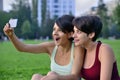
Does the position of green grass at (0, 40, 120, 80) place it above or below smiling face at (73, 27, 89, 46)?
below

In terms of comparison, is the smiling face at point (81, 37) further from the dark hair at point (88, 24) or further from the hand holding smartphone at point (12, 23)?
the hand holding smartphone at point (12, 23)

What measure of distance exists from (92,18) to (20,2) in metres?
65.8

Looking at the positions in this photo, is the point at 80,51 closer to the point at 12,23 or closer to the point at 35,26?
the point at 12,23

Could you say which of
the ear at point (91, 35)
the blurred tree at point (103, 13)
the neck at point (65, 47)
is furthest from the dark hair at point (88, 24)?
the blurred tree at point (103, 13)

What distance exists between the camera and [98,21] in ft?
9.78

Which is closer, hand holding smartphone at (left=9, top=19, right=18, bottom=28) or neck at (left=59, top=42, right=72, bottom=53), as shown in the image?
hand holding smartphone at (left=9, top=19, right=18, bottom=28)

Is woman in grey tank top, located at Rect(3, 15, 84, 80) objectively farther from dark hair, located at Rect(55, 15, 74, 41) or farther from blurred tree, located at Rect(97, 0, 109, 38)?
blurred tree, located at Rect(97, 0, 109, 38)

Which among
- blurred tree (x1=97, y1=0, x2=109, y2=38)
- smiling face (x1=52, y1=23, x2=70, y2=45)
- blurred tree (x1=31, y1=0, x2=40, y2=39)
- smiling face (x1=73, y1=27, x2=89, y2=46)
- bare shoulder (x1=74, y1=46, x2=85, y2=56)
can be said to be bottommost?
blurred tree (x1=31, y1=0, x2=40, y2=39)

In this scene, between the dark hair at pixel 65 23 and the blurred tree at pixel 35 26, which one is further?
the blurred tree at pixel 35 26

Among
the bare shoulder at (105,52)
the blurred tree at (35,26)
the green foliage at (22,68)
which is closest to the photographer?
the bare shoulder at (105,52)

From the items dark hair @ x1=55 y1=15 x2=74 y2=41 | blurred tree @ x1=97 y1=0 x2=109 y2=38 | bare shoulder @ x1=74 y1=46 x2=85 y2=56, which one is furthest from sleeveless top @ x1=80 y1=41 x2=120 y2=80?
blurred tree @ x1=97 y1=0 x2=109 y2=38

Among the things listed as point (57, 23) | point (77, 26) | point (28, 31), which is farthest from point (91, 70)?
point (28, 31)

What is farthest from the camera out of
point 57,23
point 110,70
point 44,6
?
point 44,6

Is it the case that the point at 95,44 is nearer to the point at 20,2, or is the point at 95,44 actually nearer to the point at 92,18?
the point at 92,18
